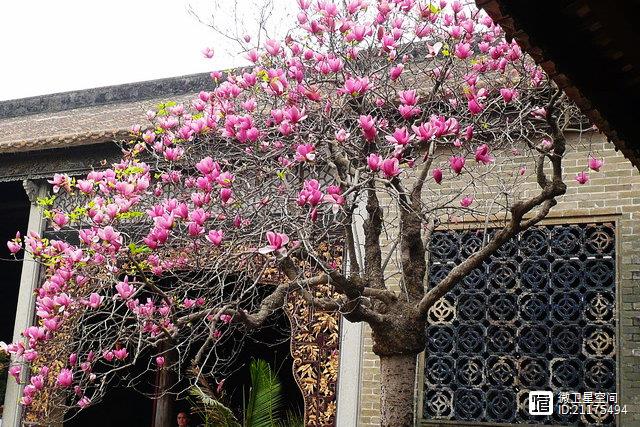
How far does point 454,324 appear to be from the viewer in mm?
7160

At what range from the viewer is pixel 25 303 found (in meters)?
8.92

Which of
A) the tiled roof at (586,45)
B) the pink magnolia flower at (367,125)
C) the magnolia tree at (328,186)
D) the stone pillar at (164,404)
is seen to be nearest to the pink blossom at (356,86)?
the magnolia tree at (328,186)

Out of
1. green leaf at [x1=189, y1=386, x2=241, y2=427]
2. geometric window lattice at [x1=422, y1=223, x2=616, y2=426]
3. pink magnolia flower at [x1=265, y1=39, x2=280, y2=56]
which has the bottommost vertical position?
green leaf at [x1=189, y1=386, x2=241, y2=427]

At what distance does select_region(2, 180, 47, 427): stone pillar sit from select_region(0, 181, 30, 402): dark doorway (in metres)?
0.31

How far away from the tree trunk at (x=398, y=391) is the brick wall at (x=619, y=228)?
1820 millimetres

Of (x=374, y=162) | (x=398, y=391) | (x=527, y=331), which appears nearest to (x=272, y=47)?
(x=374, y=162)

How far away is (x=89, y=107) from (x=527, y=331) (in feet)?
26.5

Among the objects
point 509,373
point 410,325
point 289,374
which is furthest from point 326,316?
point 289,374

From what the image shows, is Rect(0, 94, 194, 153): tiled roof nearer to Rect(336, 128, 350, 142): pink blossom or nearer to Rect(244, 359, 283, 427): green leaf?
Rect(244, 359, 283, 427): green leaf

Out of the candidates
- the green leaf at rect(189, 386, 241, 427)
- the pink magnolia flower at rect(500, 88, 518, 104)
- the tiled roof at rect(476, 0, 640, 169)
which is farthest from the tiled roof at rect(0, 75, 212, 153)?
the tiled roof at rect(476, 0, 640, 169)

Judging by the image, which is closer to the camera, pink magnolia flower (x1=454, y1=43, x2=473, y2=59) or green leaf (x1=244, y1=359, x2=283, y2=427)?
pink magnolia flower (x1=454, y1=43, x2=473, y2=59)

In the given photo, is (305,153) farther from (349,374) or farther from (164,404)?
(164,404)

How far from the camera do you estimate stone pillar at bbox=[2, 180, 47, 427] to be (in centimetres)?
867

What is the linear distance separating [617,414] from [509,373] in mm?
852
